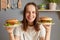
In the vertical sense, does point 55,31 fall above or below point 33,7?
below

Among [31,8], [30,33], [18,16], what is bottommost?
Answer: [30,33]

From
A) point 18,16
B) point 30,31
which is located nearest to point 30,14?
point 30,31

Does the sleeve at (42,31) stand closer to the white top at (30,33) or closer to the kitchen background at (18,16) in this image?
the white top at (30,33)

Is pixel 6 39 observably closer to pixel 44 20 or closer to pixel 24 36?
pixel 24 36

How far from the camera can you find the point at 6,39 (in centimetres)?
210

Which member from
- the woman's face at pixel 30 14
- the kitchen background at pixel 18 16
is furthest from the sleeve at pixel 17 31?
the kitchen background at pixel 18 16

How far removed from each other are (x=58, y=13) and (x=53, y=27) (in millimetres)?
209

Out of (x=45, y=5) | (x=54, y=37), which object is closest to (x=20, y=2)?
(x=45, y=5)

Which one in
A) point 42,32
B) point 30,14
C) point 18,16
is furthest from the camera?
point 18,16

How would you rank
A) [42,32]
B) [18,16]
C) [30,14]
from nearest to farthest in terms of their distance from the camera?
1. [30,14]
2. [42,32]
3. [18,16]

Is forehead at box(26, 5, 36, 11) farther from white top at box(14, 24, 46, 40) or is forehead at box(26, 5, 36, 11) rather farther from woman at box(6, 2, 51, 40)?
white top at box(14, 24, 46, 40)

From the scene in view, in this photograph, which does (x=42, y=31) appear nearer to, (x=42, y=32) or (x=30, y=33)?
(x=42, y=32)

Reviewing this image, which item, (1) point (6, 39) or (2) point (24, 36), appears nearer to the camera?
(2) point (24, 36)

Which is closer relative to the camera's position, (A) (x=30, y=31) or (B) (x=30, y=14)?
(B) (x=30, y=14)
